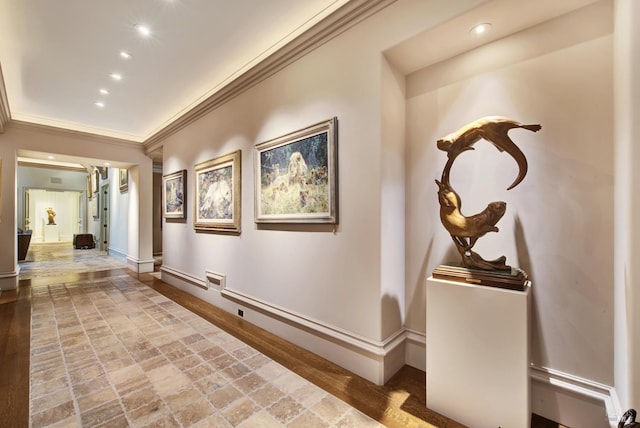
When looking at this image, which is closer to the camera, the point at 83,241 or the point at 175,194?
the point at 175,194

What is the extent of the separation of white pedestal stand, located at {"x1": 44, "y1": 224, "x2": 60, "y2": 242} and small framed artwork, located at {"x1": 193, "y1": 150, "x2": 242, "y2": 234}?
1444 centimetres

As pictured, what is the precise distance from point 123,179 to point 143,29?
6.44 metres

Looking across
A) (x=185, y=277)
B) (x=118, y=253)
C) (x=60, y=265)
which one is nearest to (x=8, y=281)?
(x=60, y=265)

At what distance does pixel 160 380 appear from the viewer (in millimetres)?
2121

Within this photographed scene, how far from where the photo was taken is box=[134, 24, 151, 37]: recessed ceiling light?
2.69 meters

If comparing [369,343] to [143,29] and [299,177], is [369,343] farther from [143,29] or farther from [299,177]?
[143,29]

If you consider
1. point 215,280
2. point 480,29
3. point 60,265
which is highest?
point 480,29

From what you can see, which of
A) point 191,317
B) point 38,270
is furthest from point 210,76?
point 38,270

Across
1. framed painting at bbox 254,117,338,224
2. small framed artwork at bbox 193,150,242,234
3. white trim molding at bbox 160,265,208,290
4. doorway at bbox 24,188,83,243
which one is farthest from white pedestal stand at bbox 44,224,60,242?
framed painting at bbox 254,117,338,224

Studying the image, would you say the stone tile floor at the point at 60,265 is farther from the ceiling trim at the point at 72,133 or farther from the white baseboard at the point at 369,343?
the white baseboard at the point at 369,343

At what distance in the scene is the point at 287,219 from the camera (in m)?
2.76

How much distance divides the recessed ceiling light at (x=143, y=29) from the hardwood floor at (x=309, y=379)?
3291 mm

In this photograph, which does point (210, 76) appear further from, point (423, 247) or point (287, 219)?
point (423, 247)

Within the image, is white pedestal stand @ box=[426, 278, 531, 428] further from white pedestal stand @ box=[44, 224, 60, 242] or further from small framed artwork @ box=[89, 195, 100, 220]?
white pedestal stand @ box=[44, 224, 60, 242]
